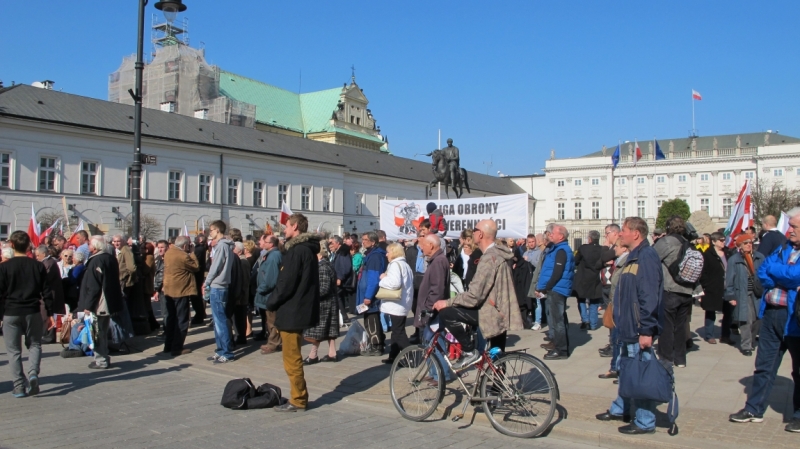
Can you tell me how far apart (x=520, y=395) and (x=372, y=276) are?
16.3 feet

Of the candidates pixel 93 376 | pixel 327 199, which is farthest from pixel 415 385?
pixel 327 199

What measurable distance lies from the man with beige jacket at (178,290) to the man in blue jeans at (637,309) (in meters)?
7.03

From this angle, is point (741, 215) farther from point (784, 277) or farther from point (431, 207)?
point (784, 277)

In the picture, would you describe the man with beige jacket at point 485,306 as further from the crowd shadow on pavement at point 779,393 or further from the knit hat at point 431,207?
the knit hat at point 431,207

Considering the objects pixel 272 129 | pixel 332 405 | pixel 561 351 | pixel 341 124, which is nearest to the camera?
pixel 332 405

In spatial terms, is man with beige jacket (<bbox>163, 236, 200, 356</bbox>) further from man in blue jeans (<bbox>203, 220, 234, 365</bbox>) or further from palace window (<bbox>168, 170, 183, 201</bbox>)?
palace window (<bbox>168, 170, 183, 201</bbox>)

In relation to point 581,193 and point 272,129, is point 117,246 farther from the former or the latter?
point 581,193

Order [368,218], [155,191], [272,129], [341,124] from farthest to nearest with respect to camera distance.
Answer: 1. [341,124]
2. [272,129]
3. [368,218]
4. [155,191]

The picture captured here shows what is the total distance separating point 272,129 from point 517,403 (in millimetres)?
78446

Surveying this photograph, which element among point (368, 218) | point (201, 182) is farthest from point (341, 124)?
point (201, 182)

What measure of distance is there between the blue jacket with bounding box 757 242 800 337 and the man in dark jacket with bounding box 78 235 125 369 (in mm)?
8533

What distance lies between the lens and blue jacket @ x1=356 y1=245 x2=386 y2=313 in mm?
10867

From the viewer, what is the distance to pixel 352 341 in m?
10.8

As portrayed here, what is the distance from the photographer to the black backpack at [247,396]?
7469mm
